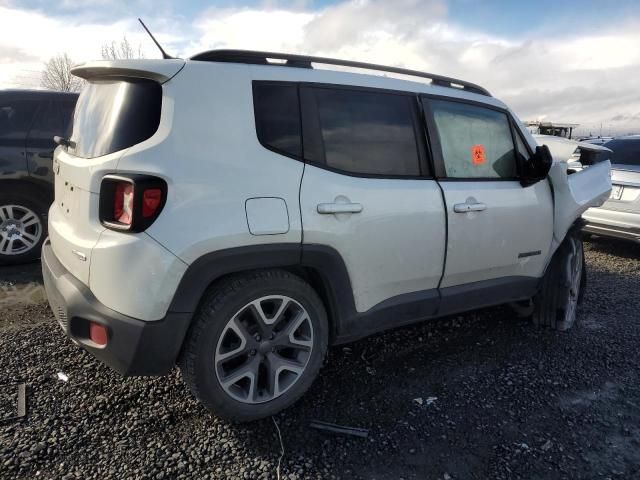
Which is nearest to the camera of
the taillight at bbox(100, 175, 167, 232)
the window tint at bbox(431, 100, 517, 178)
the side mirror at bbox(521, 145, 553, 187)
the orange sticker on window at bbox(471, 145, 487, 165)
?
the taillight at bbox(100, 175, 167, 232)

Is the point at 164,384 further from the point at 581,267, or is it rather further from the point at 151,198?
→ the point at 581,267

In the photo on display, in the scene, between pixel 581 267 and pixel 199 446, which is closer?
pixel 199 446

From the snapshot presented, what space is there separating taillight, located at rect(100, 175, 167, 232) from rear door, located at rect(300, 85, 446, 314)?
27.4 inches

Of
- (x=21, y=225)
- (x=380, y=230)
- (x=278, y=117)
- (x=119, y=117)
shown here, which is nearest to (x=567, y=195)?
(x=380, y=230)

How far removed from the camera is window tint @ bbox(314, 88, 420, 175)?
2.62m

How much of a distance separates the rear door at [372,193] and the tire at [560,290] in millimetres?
1321

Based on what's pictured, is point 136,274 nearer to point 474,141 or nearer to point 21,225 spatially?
point 474,141

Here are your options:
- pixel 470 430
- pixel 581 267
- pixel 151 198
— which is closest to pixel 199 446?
pixel 151 198

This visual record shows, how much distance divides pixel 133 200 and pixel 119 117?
49 centimetres

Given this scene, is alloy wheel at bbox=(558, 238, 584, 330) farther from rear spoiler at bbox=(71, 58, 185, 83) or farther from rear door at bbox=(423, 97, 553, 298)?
rear spoiler at bbox=(71, 58, 185, 83)

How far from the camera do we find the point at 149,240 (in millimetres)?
2078

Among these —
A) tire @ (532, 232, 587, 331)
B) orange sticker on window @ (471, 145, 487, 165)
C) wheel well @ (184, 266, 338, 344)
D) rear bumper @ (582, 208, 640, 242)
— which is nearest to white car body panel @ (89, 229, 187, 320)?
wheel well @ (184, 266, 338, 344)

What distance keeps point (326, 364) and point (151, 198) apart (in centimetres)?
169

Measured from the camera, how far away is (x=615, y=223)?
591 centimetres
